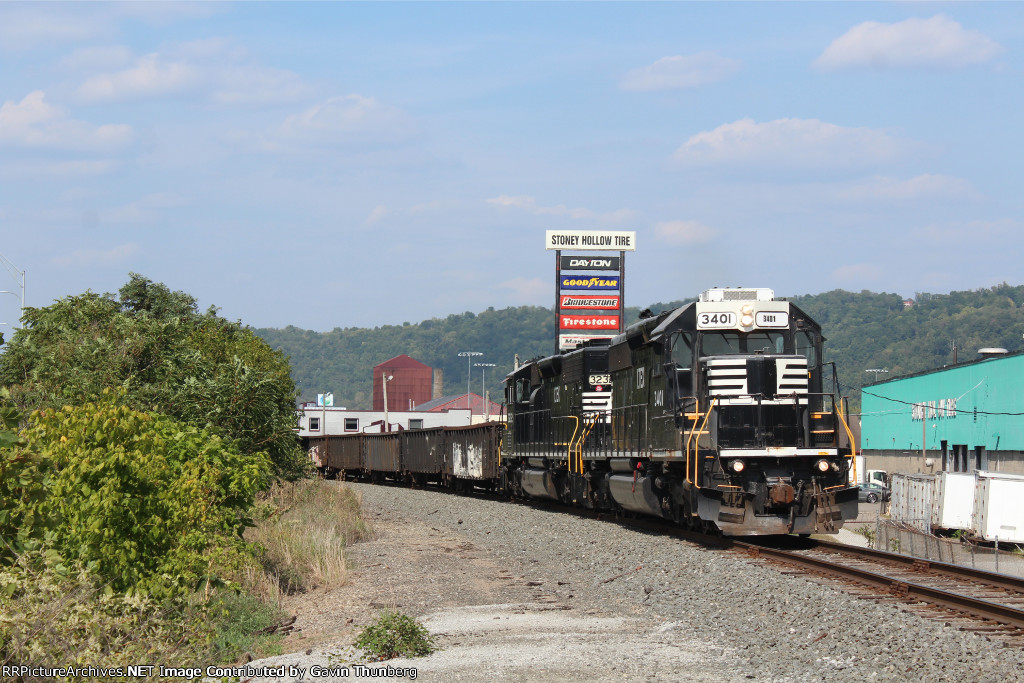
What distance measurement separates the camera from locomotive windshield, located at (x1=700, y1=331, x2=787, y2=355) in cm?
1786

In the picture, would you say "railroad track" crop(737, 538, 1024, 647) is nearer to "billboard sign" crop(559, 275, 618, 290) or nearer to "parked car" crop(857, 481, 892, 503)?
"billboard sign" crop(559, 275, 618, 290)

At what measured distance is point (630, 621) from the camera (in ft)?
36.3

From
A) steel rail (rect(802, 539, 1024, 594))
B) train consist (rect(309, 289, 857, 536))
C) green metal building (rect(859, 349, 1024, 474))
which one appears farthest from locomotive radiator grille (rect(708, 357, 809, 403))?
green metal building (rect(859, 349, 1024, 474))

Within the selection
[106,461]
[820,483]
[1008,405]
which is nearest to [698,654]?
[106,461]

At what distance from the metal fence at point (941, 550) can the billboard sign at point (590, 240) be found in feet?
92.1

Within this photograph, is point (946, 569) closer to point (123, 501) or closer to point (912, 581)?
point (912, 581)

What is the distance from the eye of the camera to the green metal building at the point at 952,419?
5031 cm

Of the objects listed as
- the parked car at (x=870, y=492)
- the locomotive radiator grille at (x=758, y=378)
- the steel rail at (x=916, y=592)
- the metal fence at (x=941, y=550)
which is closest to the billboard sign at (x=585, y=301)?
the parked car at (x=870, y=492)

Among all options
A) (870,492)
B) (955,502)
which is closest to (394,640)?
(955,502)

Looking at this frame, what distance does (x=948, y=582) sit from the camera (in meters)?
13.4

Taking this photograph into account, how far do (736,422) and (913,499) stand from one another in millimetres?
9766

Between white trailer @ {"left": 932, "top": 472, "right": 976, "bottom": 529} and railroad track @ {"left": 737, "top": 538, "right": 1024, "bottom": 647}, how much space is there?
21.4 ft

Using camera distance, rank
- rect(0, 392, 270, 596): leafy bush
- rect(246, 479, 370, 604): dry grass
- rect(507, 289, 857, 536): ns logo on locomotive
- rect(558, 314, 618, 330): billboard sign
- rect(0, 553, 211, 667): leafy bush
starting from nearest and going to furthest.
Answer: rect(0, 553, 211, 667): leafy bush
rect(0, 392, 270, 596): leafy bush
rect(246, 479, 370, 604): dry grass
rect(507, 289, 857, 536): ns logo on locomotive
rect(558, 314, 618, 330): billboard sign

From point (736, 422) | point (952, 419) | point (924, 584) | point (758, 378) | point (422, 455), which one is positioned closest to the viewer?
point (924, 584)
